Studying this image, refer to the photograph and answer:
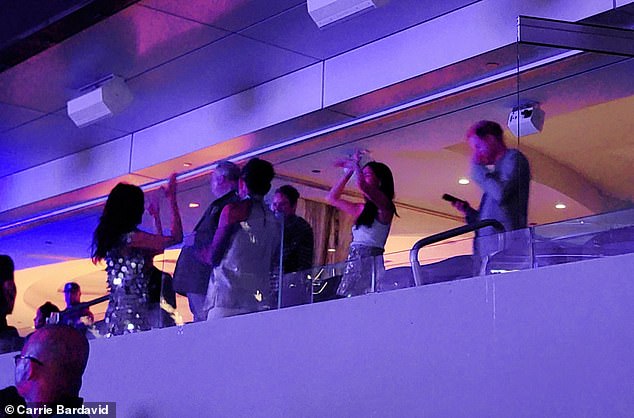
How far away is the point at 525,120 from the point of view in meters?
2.66

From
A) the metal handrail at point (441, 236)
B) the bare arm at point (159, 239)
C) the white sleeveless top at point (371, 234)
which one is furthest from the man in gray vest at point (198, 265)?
the metal handrail at point (441, 236)

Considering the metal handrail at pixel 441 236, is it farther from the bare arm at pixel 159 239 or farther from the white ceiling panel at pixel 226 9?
the white ceiling panel at pixel 226 9

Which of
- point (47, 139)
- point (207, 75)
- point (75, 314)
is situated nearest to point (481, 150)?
point (75, 314)

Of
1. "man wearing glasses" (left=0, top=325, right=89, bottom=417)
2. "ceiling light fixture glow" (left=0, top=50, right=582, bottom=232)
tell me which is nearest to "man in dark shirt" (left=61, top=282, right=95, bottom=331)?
"man wearing glasses" (left=0, top=325, right=89, bottom=417)

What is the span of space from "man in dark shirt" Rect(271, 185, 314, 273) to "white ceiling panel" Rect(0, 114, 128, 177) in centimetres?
341

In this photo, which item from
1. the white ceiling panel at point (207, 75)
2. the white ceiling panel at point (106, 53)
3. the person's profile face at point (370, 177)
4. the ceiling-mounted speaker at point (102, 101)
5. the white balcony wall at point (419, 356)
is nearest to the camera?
the white balcony wall at point (419, 356)

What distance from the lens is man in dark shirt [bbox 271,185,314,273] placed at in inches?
125

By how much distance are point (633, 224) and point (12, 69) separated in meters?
3.89

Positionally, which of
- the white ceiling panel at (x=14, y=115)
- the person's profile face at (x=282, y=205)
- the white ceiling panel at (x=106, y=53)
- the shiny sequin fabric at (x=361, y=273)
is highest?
the white ceiling panel at (x=14, y=115)

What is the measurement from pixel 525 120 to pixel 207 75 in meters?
3.13

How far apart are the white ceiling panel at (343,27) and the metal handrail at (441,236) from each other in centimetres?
191

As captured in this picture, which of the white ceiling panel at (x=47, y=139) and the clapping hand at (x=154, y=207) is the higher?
the white ceiling panel at (x=47, y=139)

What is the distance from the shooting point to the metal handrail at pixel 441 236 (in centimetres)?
271

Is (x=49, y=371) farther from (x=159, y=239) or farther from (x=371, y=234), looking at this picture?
(x=371, y=234)
